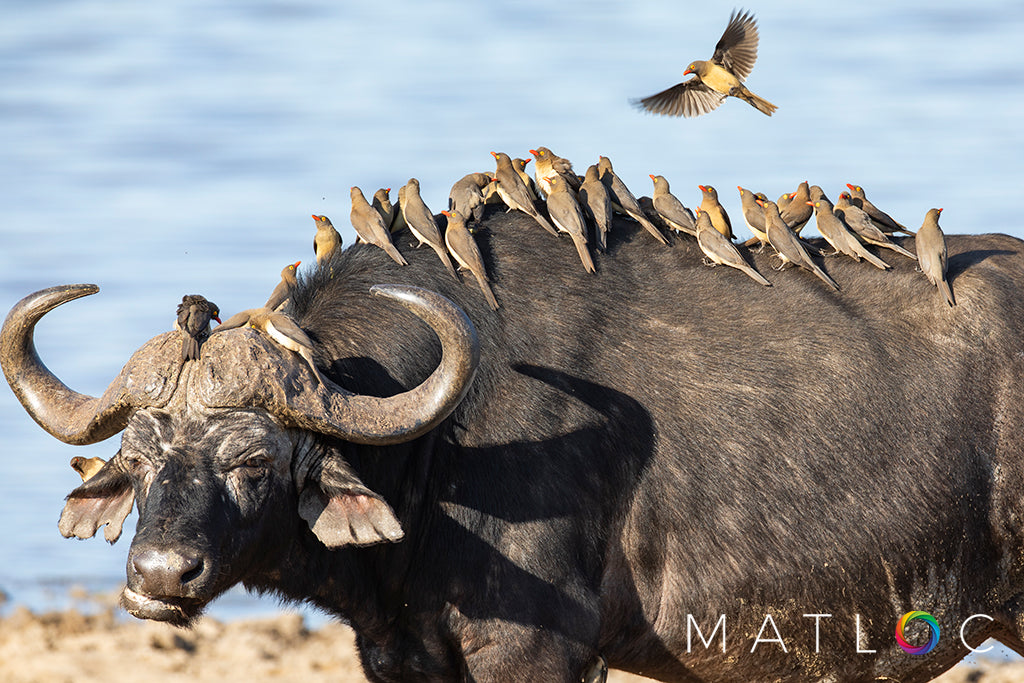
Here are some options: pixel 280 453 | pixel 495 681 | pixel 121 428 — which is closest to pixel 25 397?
pixel 121 428

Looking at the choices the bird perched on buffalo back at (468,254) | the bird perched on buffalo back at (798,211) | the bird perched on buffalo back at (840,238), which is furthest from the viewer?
the bird perched on buffalo back at (798,211)

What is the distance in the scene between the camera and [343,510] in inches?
234

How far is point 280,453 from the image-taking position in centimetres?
586

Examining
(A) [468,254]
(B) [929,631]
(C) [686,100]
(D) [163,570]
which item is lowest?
(B) [929,631]

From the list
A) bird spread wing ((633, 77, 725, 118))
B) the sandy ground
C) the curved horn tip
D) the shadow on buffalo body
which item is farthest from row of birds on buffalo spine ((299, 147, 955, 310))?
the sandy ground

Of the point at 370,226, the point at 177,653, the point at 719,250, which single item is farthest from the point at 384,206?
the point at 177,653

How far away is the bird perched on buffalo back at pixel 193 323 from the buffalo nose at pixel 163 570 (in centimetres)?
90

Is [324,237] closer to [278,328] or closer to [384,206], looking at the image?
[384,206]

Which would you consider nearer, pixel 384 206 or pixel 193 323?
pixel 193 323

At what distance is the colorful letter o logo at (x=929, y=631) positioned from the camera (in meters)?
6.88

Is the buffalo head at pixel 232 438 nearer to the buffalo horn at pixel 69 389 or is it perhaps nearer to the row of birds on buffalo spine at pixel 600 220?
the buffalo horn at pixel 69 389

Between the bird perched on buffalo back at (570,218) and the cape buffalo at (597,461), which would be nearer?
the cape buffalo at (597,461)

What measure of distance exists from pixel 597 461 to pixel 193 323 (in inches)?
77.3

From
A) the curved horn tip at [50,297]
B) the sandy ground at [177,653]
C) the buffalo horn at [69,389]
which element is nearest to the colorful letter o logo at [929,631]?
the sandy ground at [177,653]
